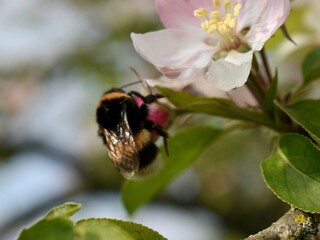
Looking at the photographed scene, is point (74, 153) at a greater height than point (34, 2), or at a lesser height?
lesser

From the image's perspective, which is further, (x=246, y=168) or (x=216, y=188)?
(x=246, y=168)

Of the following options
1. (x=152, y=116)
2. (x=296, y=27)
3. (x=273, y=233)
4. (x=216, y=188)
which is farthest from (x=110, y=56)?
(x=273, y=233)

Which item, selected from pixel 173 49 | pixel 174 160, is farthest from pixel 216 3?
pixel 174 160

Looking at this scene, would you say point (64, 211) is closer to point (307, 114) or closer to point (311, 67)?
point (307, 114)

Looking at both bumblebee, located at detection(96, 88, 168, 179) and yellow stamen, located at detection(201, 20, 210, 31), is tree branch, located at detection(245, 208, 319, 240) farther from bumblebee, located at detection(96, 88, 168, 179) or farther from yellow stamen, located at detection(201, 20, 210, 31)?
yellow stamen, located at detection(201, 20, 210, 31)

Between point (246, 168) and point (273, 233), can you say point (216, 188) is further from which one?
point (273, 233)

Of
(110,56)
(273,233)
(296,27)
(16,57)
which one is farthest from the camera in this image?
(16,57)

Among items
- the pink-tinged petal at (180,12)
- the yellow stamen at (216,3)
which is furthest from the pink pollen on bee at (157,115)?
the yellow stamen at (216,3)
